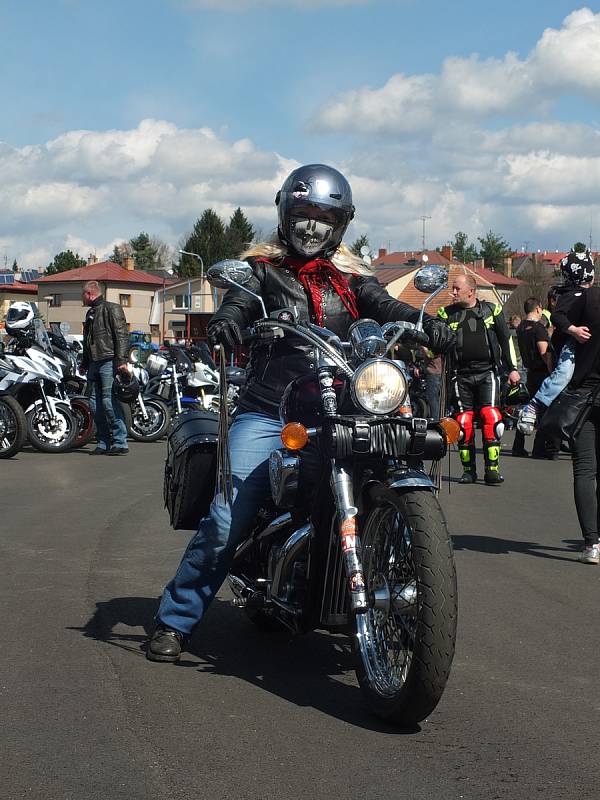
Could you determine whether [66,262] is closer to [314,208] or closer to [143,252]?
[143,252]

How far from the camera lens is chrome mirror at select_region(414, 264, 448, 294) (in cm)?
447

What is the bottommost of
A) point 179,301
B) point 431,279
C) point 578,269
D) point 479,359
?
point 479,359

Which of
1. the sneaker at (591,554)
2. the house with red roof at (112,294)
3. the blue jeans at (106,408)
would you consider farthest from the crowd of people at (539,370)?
the house with red roof at (112,294)

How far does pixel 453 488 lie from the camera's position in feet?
37.4

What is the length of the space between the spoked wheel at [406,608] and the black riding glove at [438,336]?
2.17ft

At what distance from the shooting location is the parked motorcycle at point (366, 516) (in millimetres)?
3701

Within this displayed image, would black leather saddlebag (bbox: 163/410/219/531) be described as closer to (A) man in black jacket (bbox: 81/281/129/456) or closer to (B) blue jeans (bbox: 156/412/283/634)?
(B) blue jeans (bbox: 156/412/283/634)

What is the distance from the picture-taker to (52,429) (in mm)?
14625

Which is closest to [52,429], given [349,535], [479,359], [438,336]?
[479,359]

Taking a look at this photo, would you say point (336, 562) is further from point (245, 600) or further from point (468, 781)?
point (468, 781)

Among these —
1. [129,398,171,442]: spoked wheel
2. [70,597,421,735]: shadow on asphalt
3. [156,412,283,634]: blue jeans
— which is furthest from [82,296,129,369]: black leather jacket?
[156,412,283,634]: blue jeans

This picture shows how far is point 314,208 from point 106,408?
999 cm

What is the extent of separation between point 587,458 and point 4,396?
8453 mm

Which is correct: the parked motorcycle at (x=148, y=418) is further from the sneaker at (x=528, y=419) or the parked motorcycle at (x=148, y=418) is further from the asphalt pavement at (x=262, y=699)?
the sneaker at (x=528, y=419)
